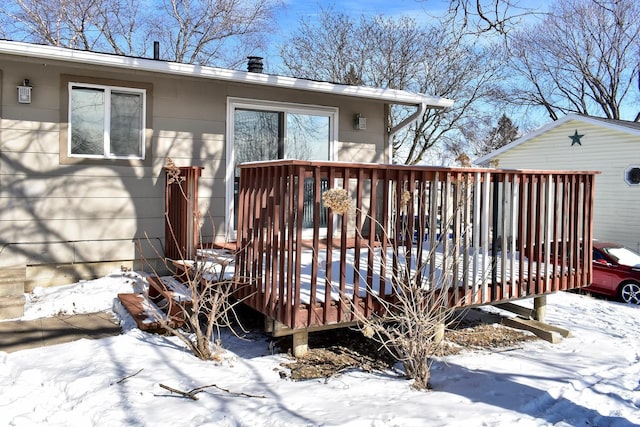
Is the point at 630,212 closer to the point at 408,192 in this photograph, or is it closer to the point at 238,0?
the point at 408,192

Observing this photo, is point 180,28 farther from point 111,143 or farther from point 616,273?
point 616,273

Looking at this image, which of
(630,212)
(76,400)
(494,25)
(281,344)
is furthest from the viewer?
(630,212)

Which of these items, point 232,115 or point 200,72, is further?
point 232,115

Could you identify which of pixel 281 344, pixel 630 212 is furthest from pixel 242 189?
pixel 630 212

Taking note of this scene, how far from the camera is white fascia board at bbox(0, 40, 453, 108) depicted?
5090mm

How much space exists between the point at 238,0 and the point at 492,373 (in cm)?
1929

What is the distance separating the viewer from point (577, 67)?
76.2 feet

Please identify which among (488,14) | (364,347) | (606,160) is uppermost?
(488,14)

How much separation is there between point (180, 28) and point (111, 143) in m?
15.6

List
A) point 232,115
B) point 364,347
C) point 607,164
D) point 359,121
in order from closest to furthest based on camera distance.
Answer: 1. point 364,347
2. point 232,115
3. point 359,121
4. point 607,164

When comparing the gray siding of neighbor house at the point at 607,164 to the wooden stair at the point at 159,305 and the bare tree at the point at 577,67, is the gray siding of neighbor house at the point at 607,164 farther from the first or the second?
the wooden stair at the point at 159,305

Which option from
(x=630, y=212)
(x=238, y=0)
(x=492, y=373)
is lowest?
(x=492, y=373)

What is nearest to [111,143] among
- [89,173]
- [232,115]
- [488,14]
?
[89,173]

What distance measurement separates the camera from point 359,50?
19.4 metres
